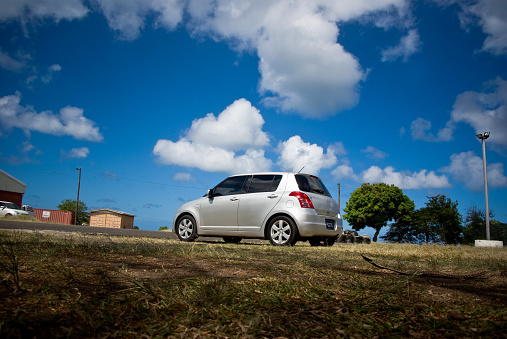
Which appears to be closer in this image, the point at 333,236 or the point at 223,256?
the point at 223,256

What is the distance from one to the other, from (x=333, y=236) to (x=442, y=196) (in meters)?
33.6

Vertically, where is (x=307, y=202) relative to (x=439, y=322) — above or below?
above

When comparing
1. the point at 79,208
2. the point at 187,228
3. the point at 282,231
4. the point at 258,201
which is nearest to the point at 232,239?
the point at 187,228

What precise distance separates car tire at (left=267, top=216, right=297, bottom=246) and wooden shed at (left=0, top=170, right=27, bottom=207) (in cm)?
5082

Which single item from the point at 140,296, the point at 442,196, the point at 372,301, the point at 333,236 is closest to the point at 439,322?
the point at 372,301

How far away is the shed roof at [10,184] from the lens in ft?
157

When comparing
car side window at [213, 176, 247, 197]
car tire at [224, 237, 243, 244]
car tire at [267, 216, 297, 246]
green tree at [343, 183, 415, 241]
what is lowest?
car tire at [224, 237, 243, 244]

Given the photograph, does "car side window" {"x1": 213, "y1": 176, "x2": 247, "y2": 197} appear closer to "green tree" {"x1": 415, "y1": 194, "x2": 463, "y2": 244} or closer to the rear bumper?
the rear bumper

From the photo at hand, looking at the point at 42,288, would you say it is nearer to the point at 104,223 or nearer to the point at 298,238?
the point at 298,238

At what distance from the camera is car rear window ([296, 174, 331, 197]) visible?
927 cm

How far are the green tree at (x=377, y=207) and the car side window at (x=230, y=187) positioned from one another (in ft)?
156

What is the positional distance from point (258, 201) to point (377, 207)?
48738 millimetres

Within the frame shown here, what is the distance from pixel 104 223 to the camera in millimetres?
52781

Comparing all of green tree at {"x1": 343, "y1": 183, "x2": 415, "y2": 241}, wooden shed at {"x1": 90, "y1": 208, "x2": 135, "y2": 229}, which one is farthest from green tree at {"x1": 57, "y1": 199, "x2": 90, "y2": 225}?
green tree at {"x1": 343, "y1": 183, "x2": 415, "y2": 241}
